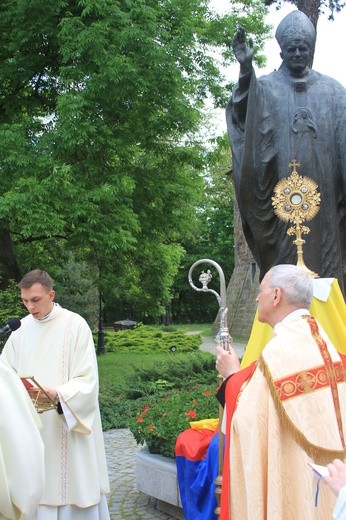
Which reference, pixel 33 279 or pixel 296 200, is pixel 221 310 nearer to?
pixel 296 200

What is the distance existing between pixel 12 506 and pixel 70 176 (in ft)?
30.6

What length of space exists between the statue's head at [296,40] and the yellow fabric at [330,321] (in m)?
1.56

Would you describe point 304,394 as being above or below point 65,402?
above

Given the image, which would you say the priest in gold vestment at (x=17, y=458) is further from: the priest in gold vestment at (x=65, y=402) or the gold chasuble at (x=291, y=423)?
the priest in gold vestment at (x=65, y=402)

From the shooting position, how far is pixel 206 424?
5590mm

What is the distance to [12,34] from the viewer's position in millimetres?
13016

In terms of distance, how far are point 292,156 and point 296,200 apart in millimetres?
316

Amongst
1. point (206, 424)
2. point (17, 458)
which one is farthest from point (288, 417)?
point (206, 424)

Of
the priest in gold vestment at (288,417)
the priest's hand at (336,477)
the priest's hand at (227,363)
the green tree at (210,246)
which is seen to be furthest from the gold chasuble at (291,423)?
the green tree at (210,246)

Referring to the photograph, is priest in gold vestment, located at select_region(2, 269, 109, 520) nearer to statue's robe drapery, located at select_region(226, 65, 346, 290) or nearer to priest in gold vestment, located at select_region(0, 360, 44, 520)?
statue's robe drapery, located at select_region(226, 65, 346, 290)

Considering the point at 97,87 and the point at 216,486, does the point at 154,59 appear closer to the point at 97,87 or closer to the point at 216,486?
the point at 97,87

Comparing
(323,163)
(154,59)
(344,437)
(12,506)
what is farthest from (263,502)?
(154,59)

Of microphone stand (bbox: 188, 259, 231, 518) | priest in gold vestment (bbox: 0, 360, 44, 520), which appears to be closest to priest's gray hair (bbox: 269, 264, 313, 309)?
microphone stand (bbox: 188, 259, 231, 518)

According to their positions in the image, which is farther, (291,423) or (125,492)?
(125,492)
